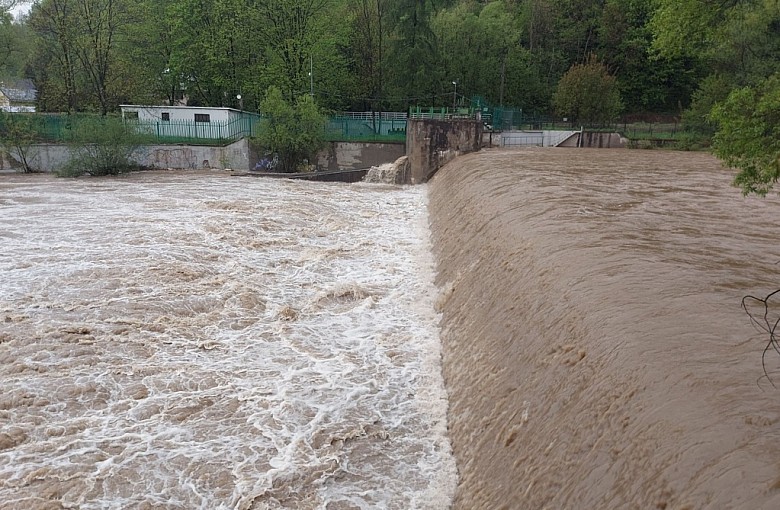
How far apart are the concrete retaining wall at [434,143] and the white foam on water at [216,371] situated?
549 inches

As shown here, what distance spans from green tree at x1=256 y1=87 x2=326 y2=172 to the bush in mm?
6129

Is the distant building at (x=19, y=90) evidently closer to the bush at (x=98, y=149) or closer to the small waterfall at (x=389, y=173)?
the bush at (x=98, y=149)

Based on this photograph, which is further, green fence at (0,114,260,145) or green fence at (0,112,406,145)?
green fence at (0,112,406,145)

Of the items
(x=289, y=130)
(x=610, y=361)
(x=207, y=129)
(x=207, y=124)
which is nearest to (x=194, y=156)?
(x=207, y=129)

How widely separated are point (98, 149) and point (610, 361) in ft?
89.0

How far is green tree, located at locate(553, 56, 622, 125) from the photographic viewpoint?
40719 mm

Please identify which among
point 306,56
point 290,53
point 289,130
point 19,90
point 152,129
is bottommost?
point 289,130

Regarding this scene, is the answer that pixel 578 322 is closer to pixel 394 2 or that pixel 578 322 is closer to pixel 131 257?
pixel 131 257

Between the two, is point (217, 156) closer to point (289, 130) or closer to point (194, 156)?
point (194, 156)

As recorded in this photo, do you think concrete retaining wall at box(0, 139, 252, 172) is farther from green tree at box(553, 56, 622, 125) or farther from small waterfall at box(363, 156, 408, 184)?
green tree at box(553, 56, 622, 125)

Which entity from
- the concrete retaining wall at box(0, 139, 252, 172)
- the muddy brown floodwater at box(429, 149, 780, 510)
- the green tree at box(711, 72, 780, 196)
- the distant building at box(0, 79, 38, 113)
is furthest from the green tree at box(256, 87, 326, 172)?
the distant building at box(0, 79, 38, 113)

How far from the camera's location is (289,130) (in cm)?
3105

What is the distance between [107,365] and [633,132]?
122 feet

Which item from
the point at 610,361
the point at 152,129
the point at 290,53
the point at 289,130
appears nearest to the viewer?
the point at 610,361
